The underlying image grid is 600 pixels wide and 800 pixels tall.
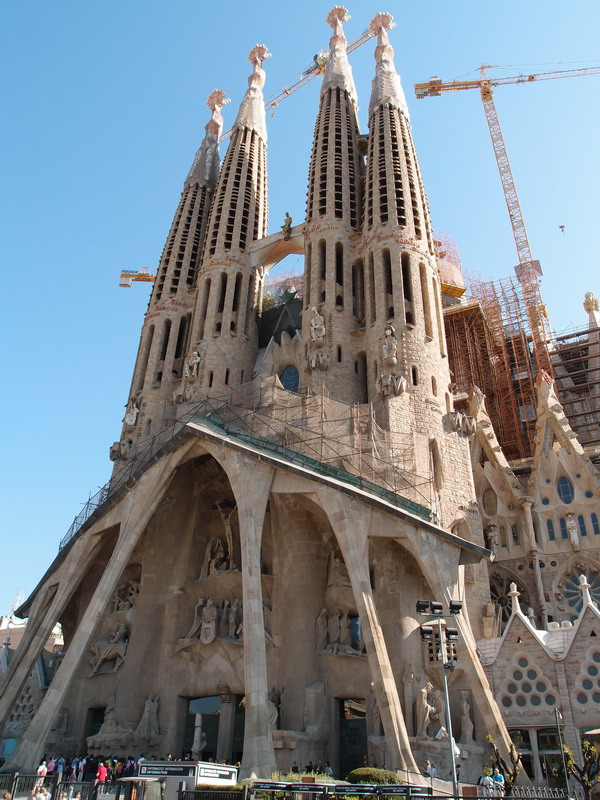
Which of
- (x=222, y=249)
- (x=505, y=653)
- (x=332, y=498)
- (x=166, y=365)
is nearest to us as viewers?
(x=505, y=653)

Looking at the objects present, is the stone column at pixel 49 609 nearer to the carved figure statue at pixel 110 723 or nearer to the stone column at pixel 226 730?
the carved figure statue at pixel 110 723

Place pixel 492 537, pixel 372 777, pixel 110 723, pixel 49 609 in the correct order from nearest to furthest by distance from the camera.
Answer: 1. pixel 372 777
2. pixel 110 723
3. pixel 49 609
4. pixel 492 537

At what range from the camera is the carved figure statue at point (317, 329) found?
96.4 feet

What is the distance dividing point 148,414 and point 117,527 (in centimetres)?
695

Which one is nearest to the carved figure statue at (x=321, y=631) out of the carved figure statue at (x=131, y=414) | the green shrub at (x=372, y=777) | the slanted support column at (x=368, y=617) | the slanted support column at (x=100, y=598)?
the slanted support column at (x=368, y=617)

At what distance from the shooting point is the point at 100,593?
23.8 meters

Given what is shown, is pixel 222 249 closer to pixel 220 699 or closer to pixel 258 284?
pixel 258 284

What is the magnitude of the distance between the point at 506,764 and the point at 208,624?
11692 mm

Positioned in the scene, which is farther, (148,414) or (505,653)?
(148,414)

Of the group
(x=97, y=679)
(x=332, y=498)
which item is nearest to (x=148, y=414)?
(x=97, y=679)

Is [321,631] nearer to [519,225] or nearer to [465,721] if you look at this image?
[465,721]

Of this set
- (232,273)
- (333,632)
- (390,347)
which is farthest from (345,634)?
(232,273)

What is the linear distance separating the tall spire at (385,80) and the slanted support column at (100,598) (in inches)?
877

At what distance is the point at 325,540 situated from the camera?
2438 cm
